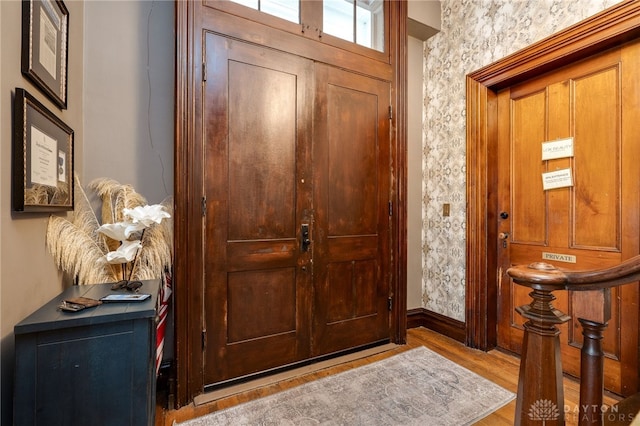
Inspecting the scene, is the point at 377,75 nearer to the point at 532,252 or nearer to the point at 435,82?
the point at 435,82

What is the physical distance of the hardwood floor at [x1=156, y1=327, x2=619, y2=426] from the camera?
66.9 inches

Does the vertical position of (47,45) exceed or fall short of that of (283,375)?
it exceeds it

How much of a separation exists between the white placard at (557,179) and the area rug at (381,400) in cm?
143

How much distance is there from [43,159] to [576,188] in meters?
3.03

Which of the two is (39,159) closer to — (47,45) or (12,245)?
(12,245)

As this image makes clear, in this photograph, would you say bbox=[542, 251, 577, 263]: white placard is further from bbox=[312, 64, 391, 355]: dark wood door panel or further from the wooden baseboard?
bbox=[312, 64, 391, 355]: dark wood door panel

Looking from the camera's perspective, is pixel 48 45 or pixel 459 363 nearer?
pixel 48 45

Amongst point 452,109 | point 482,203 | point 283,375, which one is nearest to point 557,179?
point 482,203

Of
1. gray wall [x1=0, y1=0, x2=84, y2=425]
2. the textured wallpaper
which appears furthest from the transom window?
gray wall [x1=0, y1=0, x2=84, y2=425]

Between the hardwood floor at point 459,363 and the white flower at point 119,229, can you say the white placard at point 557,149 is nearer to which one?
the hardwood floor at point 459,363

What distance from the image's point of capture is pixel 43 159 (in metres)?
1.29

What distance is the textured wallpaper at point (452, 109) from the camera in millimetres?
2318

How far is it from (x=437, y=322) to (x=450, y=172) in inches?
55.7

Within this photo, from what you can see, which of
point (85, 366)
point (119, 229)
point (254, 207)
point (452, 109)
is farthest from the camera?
point (452, 109)
